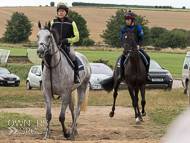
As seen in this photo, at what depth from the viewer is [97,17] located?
11569 cm

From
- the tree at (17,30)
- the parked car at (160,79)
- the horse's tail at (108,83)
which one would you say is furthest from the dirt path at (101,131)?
the tree at (17,30)

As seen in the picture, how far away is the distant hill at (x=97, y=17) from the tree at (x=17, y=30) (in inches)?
284

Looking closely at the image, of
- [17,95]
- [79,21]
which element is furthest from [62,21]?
[79,21]

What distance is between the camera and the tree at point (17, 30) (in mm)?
85325

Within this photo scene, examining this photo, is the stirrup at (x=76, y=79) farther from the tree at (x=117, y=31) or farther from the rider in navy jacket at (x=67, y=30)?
the tree at (x=117, y=31)

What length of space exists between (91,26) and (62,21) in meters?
102

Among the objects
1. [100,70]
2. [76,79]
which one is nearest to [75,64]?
[76,79]

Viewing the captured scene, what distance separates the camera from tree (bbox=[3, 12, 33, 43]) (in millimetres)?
85325

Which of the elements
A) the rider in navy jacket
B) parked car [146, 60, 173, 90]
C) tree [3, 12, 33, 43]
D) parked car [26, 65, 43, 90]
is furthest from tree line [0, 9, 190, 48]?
the rider in navy jacket

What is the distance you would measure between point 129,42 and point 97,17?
108331 millimetres

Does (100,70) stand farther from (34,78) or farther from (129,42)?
(129,42)

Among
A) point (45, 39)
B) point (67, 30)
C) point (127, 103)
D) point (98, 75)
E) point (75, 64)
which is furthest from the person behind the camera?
point (98, 75)

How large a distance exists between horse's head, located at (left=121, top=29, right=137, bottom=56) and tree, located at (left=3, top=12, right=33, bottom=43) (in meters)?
78.4

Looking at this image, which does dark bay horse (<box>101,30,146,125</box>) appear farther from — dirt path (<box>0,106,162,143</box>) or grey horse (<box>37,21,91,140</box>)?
→ grey horse (<box>37,21,91,140</box>)
